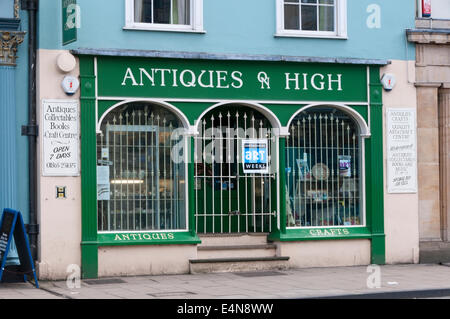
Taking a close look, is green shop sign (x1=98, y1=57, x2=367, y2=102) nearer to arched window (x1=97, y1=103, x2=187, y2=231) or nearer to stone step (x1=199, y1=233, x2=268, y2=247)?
arched window (x1=97, y1=103, x2=187, y2=231)

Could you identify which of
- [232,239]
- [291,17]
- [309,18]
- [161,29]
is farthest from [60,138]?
[309,18]

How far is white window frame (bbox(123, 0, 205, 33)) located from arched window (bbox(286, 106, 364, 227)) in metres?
2.51

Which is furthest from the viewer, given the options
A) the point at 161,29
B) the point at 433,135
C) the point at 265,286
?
the point at 433,135

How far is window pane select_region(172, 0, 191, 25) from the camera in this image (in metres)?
15.4

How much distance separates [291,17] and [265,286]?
5.22 metres

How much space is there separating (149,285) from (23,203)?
8.43ft

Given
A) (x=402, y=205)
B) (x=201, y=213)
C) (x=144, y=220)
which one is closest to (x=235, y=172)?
(x=201, y=213)

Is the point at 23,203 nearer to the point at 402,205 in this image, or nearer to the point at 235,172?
the point at 235,172

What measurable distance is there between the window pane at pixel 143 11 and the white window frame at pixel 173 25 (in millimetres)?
122

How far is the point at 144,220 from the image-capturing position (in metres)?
15.2

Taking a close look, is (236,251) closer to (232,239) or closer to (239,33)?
Answer: (232,239)

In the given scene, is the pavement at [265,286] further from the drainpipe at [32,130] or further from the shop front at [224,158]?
the drainpipe at [32,130]

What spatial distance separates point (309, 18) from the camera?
16.1 meters

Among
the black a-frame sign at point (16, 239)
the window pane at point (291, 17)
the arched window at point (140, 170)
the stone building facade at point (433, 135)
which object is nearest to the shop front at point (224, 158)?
the arched window at point (140, 170)
